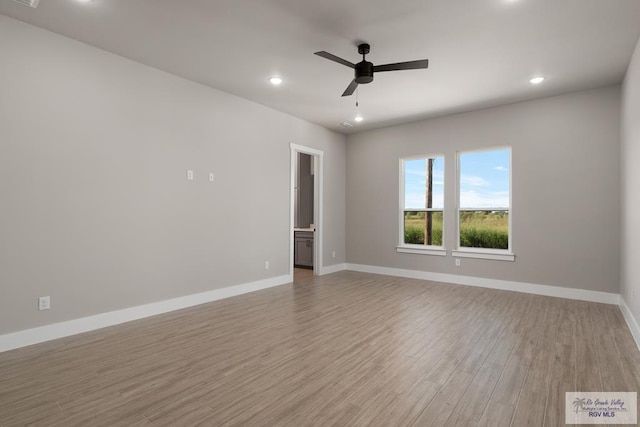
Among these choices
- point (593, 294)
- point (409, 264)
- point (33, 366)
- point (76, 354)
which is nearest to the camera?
point (33, 366)

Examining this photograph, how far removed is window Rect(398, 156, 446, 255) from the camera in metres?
6.19

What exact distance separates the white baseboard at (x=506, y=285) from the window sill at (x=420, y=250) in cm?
35

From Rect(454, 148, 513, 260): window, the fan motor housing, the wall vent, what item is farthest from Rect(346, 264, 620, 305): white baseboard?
the wall vent

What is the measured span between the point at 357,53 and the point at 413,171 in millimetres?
3346

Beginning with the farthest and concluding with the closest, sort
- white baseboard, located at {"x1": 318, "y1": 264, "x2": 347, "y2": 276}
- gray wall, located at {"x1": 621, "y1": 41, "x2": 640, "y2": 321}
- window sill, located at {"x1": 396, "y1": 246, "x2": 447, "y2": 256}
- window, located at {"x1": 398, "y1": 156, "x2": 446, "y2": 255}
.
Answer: white baseboard, located at {"x1": 318, "y1": 264, "x2": 347, "y2": 276}
window, located at {"x1": 398, "y1": 156, "x2": 446, "y2": 255}
window sill, located at {"x1": 396, "y1": 246, "x2": 447, "y2": 256}
gray wall, located at {"x1": 621, "y1": 41, "x2": 640, "y2": 321}

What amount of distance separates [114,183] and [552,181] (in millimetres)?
5765

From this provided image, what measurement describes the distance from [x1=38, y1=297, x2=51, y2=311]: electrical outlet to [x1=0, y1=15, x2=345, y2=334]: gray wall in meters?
0.04

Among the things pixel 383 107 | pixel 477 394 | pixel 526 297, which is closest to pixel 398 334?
pixel 477 394

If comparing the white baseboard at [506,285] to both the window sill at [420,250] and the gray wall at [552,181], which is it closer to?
the gray wall at [552,181]

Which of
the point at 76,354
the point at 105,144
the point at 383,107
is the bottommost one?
the point at 76,354

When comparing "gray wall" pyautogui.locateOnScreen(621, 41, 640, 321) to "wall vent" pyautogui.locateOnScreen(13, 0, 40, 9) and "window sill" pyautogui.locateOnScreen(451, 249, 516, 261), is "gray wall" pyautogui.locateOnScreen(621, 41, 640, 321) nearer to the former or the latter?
"window sill" pyautogui.locateOnScreen(451, 249, 516, 261)

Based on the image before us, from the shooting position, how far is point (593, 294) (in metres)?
4.62

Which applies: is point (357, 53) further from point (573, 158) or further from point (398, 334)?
point (573, 158)

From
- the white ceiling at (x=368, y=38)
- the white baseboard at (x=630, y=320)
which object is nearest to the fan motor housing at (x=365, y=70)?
the white ceiling at (x=368, y=38)
